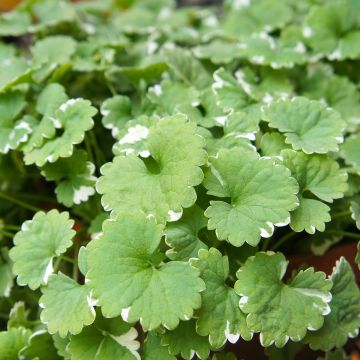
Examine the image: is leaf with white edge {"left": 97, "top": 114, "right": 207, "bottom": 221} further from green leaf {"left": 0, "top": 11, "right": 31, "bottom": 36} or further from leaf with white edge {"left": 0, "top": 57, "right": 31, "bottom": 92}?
green leaf {"left": 0, "top": 11, "right": 31, "bottom": 36}

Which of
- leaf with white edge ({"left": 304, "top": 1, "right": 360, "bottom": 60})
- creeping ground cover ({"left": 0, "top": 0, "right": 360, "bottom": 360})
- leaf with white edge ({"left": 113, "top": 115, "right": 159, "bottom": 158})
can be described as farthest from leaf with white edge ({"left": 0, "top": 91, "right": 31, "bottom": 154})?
leaf with white edge ({"left": 304, "top": 1, "right": 360, "bottom": 60})

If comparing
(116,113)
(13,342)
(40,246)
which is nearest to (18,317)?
(13,342)

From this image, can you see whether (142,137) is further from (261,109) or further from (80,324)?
(80,324)

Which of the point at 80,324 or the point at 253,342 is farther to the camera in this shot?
the point at 253,342

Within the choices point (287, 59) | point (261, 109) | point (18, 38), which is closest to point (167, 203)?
point (261, 109)

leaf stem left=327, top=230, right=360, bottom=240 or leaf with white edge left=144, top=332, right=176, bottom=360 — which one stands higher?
leaf with white edge left=144, top=332, right=176, bottom=360

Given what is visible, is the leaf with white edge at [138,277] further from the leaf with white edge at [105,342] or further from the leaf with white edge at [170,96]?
the leaf with white edge at [170,96]

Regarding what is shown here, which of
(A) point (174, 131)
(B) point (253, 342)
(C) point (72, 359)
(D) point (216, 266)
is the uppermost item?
(A) point (174, 131)
